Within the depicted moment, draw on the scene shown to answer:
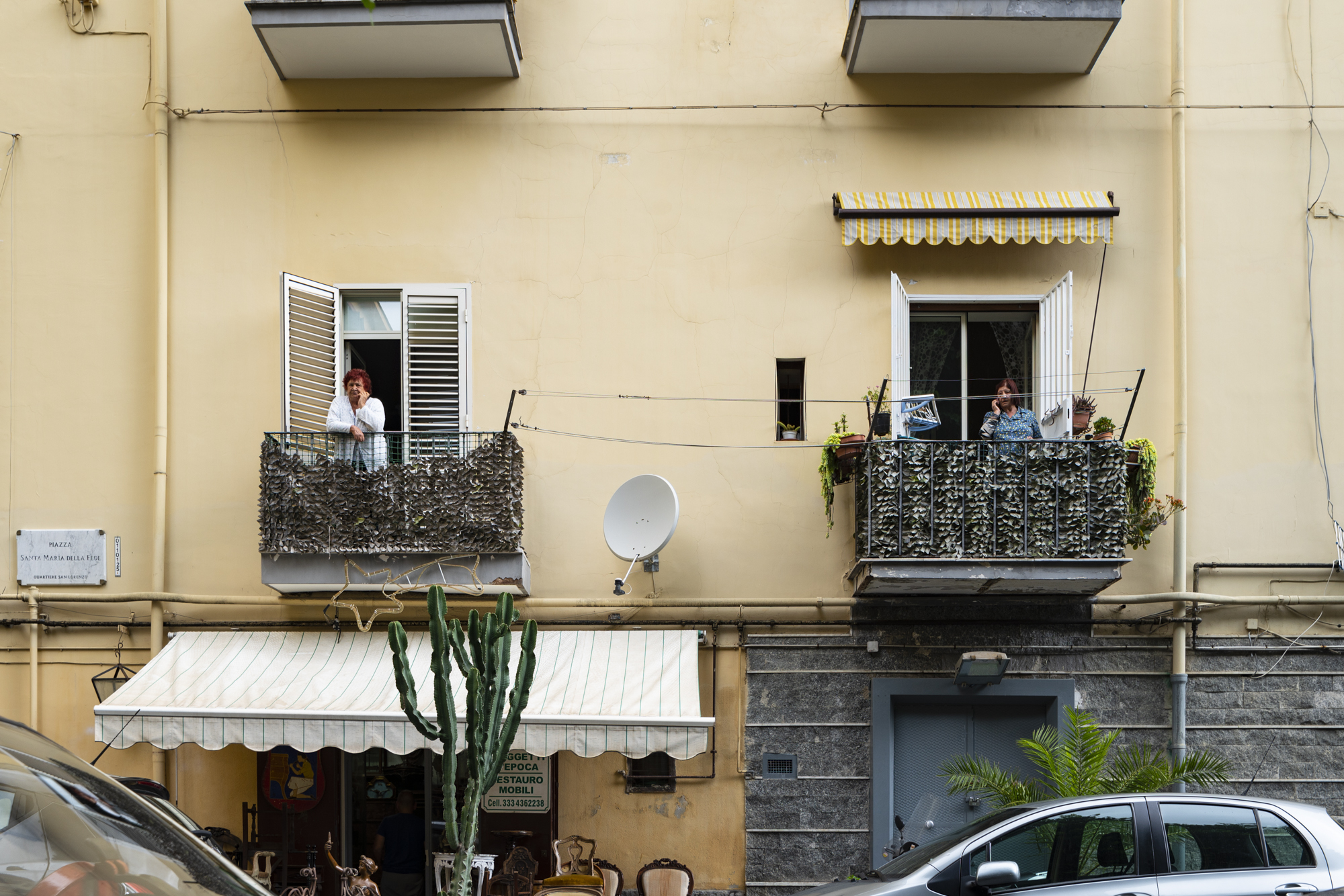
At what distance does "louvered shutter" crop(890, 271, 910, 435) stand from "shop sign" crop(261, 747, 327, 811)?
21.7ft

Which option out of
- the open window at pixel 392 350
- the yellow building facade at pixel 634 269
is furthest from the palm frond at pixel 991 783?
the open window at pixel 392 350

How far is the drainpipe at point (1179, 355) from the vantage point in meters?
11.3

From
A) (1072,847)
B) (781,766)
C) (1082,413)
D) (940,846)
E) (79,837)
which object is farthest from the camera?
(781,766)

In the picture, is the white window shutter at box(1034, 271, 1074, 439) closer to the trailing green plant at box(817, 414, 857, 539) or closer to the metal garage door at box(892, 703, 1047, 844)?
the trailing green plant at box(817, 414, 857, 539)

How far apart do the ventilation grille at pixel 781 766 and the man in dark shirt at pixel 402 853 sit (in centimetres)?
331

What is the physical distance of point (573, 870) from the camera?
10.9 m

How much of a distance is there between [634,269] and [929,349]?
3113 mm

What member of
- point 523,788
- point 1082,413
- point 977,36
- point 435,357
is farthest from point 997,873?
point 977,36

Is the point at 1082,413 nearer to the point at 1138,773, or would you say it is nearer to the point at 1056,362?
the point at 1056,362

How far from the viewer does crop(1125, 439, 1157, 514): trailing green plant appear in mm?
10969

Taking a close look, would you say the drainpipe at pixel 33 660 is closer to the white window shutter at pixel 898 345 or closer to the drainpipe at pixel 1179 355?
the white window shutter at pixel 898 345

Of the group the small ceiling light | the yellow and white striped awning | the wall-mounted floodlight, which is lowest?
the small ceiling light

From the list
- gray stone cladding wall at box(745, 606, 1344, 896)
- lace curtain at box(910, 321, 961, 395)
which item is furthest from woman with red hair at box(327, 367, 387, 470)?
lace curtain at box(910, 321, 961, 395)

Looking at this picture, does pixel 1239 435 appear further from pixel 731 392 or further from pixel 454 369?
pixel 454 369
